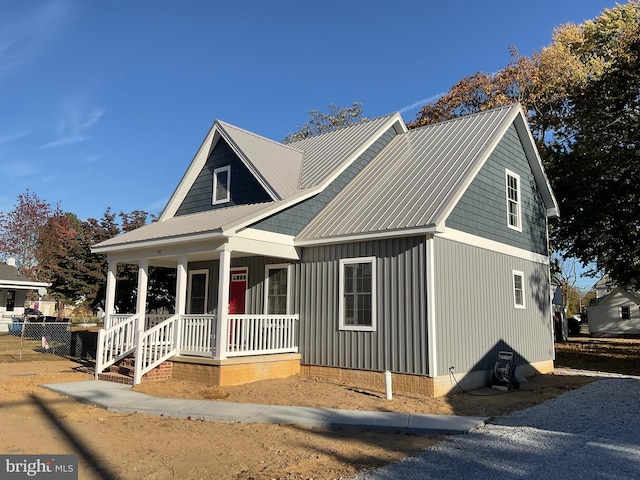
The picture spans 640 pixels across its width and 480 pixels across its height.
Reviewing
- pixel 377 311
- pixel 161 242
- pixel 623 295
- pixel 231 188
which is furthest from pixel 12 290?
pixel 623 295

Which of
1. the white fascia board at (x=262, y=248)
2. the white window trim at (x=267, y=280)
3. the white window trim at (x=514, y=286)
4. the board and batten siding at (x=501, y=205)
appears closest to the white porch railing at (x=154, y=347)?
the white fascia board at (x=262, y=248)

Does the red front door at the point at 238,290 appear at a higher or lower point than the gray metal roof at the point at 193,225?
lower

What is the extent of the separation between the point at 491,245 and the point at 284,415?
775cm

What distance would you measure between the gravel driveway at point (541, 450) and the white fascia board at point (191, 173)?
11.5 meters

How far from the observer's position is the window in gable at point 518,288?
1466cm

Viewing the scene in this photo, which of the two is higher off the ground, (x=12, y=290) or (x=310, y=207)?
(x=310, y=207)

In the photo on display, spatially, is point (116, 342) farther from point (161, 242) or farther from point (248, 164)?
point (248, 164)

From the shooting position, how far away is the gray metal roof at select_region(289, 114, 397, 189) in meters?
14.8

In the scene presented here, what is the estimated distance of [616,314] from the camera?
42.3m

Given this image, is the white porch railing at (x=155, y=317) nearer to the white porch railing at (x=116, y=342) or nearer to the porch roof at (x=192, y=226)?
the white porch railing at (x=116, y=342)

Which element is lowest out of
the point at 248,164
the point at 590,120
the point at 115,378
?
the point at 115,378

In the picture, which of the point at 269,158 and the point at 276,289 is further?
the point at 269,158

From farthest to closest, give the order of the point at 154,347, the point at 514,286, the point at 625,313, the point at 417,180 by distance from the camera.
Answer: the point at 625,313 → the point at 514,286 → the point at 417,180 → the point at 154,347

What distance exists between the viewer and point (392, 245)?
1151cm
